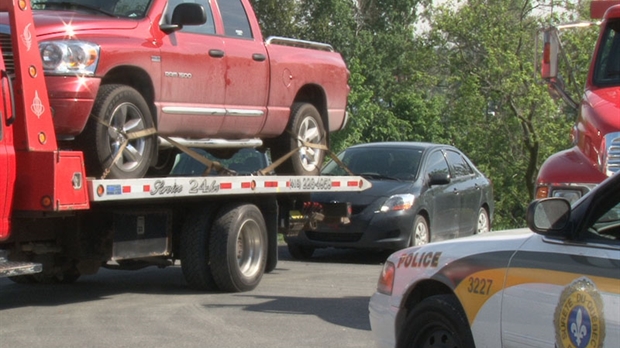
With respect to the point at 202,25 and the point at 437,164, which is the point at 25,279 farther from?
the point at 437,164

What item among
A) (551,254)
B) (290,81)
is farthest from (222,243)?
(551,254)

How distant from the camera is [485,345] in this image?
5.31 metres

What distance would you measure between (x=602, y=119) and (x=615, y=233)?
322 cm

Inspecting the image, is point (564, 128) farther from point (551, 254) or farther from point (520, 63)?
point (551, 254)

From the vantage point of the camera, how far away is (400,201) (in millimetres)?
14148

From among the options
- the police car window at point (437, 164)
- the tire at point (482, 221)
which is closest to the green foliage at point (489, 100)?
the tire at point (482, 221)

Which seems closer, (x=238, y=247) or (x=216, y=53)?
(x=216, y=53)

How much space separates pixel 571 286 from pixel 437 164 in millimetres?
10608

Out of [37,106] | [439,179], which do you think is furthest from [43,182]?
[439,179]

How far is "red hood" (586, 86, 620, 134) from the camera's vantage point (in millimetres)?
7973

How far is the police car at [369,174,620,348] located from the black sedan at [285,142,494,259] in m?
6.78

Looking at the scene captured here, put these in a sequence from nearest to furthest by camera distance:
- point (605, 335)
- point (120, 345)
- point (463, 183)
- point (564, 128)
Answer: point (605, 335) → point (120, 345) → point (463, 183) → point (564, 128)

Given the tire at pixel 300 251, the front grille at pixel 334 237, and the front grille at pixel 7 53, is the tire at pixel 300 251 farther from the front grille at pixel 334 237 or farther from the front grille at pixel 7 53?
the front grille at pixel 7 53

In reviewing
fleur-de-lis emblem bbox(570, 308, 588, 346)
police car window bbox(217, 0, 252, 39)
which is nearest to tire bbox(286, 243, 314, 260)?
police car window bbox(217, 0, 252, 39)
